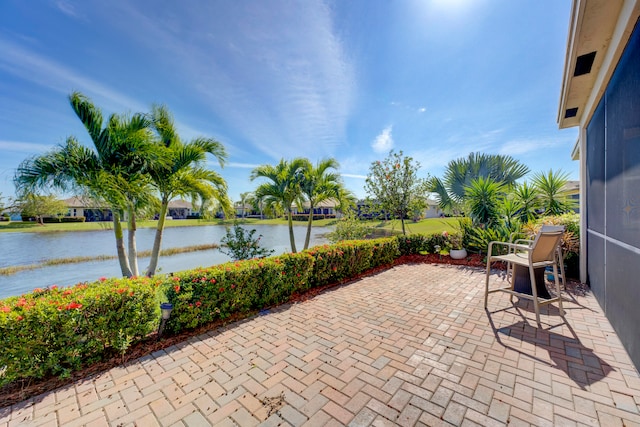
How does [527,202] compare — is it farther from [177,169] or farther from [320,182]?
[177,169]

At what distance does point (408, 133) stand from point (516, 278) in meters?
7.45

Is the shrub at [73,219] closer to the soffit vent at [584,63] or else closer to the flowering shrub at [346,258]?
the flowering shrub at [346,258]

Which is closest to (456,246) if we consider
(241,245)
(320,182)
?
(320,182)

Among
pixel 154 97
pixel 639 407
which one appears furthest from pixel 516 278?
pixel 154 97

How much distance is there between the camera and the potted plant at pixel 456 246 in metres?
7.39

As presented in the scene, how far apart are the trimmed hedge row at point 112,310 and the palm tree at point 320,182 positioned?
549 centimetres

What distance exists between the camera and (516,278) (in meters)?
3.76

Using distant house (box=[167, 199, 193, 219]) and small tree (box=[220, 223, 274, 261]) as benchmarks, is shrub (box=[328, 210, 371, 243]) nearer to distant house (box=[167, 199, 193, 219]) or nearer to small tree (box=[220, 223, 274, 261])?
small tree (box=[220, 223, 274, 261])

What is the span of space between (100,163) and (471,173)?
1214 cm

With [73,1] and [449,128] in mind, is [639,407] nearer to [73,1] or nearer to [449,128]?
[73,1]

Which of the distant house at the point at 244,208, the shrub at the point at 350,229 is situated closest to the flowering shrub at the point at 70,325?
the distant house at the point at 244,208

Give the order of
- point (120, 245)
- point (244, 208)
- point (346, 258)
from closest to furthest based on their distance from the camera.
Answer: point (120, 245), point (346, 258), point (244, 208)

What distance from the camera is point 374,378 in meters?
2.17

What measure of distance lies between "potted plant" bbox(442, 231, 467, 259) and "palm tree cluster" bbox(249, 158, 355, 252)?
391 cm
